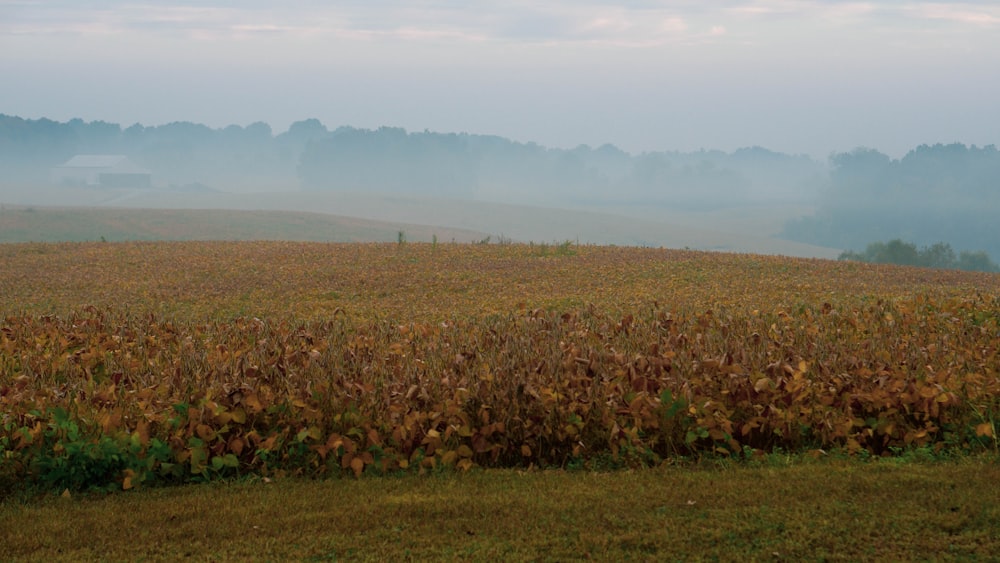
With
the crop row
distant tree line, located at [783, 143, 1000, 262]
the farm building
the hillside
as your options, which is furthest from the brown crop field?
the farm building

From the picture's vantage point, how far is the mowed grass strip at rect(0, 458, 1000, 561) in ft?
17.7

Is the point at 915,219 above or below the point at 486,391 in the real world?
above

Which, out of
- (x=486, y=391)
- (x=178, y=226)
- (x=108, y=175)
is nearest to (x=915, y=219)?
(x=178, y=226)

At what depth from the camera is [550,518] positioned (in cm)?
578

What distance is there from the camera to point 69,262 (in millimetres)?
23484

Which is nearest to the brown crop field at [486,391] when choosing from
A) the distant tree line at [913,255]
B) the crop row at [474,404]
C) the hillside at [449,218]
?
the crop row at [474,404]

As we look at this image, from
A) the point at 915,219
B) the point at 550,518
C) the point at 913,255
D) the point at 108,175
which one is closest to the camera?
the point at 550,518

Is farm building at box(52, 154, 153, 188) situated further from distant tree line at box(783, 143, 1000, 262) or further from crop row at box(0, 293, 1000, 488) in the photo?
crop row at box(0, 293, 1000, 488)

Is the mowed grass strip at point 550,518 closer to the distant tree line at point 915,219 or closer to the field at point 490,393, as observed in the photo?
the field at point 490,393

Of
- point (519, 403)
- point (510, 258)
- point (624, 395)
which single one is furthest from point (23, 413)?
point (510, 258)

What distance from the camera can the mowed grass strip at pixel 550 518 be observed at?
17.7 ft

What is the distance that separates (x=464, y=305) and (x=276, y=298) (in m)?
3.85

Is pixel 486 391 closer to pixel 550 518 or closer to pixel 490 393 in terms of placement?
pixel 490 393

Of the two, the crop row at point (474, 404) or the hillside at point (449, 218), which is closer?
the crop row at point (474, 404)
